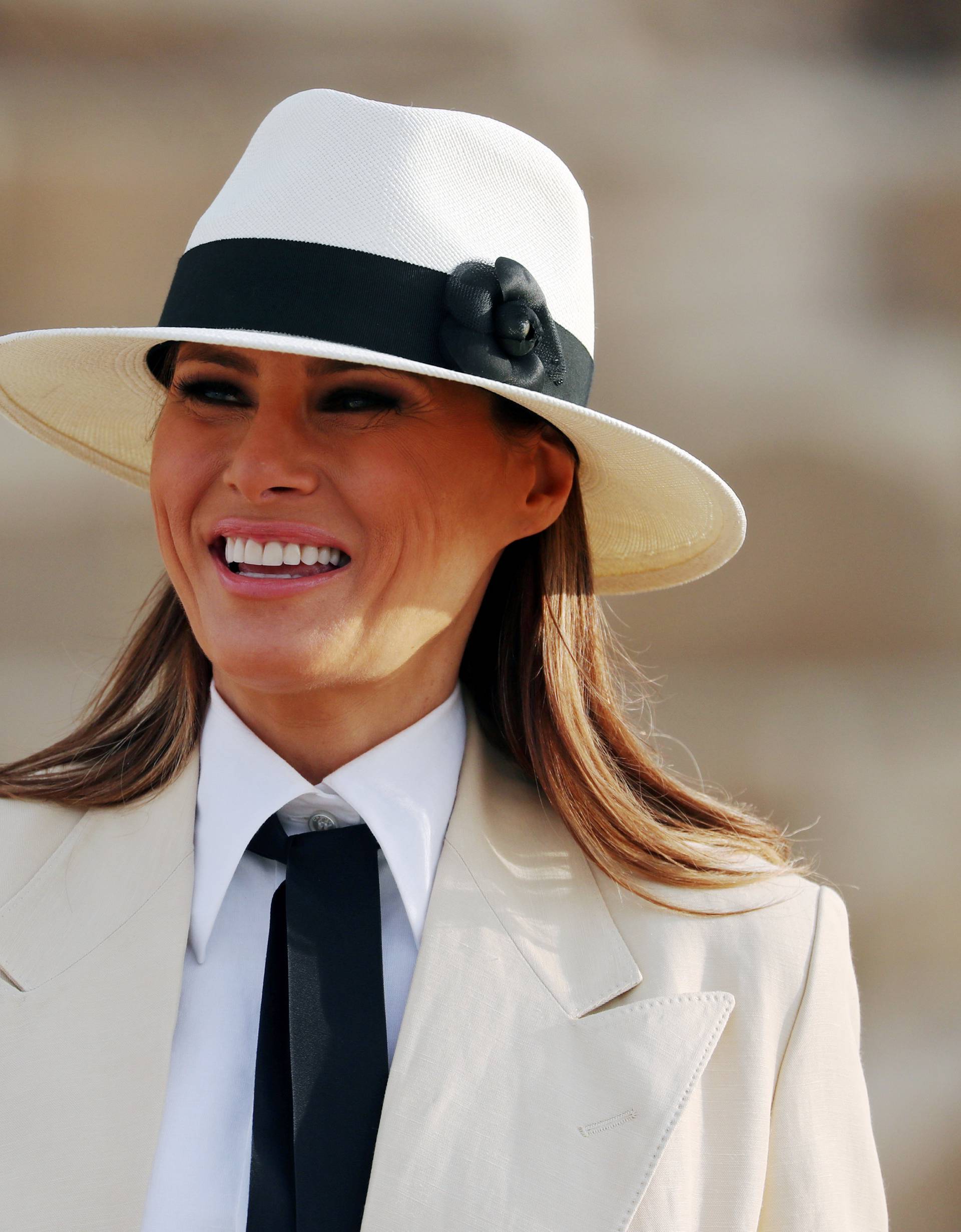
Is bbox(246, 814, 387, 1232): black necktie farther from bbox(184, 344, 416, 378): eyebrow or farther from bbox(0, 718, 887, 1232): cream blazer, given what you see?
bbox(184, 344, 416, 378): eyebrow

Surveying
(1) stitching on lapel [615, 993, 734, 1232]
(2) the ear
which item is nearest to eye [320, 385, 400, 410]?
(2) the ear

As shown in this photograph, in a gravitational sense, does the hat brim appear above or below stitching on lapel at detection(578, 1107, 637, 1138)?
above

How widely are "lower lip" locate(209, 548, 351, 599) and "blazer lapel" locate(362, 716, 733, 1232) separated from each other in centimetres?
37

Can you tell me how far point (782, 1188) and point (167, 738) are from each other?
99 cm

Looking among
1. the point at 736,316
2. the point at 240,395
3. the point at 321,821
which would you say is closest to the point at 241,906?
the point at 321,821

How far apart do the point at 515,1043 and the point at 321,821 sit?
1.21 feet

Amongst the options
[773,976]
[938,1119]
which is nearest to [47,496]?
[773,976]

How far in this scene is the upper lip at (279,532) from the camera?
1544 millimetres

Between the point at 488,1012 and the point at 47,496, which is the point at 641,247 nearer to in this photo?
the point at 47,496

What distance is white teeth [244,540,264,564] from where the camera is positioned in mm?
1569

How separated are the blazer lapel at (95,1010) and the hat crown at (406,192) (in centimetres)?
73

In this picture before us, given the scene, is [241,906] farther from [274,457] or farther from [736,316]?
[736,316]

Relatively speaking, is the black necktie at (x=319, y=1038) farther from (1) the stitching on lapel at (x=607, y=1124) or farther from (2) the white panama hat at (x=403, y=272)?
(2) the white panama hat at (x=403, y=272)

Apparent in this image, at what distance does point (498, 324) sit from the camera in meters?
1.51
